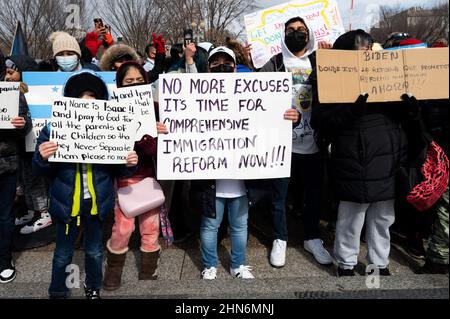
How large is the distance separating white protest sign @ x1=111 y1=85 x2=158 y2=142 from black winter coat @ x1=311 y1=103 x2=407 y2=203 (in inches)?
49.7

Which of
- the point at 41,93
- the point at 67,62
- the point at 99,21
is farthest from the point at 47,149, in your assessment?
the point at 99,21

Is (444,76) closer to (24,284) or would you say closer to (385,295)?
(385,295)

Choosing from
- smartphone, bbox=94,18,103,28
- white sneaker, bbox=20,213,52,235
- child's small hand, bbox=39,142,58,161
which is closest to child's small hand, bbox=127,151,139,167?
child's small hand, bbox=39,142,58,161

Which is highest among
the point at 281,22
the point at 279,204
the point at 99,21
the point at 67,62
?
the point at 99,21

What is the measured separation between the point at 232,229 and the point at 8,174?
185 cm

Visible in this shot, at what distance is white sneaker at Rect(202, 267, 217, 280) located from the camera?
3.12 metres

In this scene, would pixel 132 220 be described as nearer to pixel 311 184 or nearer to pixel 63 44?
pixel 311 184

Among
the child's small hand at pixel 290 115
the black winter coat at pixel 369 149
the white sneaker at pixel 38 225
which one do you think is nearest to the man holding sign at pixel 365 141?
the black winter coat at pixel 369 149

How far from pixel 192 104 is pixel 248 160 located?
599 mm

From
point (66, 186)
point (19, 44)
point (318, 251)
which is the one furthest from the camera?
point (19, 44)

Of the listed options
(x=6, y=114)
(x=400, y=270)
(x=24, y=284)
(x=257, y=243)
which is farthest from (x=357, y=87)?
(x=24, y=284)

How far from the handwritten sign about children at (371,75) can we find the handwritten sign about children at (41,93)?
1825 mm

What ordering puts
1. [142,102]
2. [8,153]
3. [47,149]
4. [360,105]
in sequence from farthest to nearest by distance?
[8,153], [142,102], [360,105], [47,149]

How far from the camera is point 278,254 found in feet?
11.2
